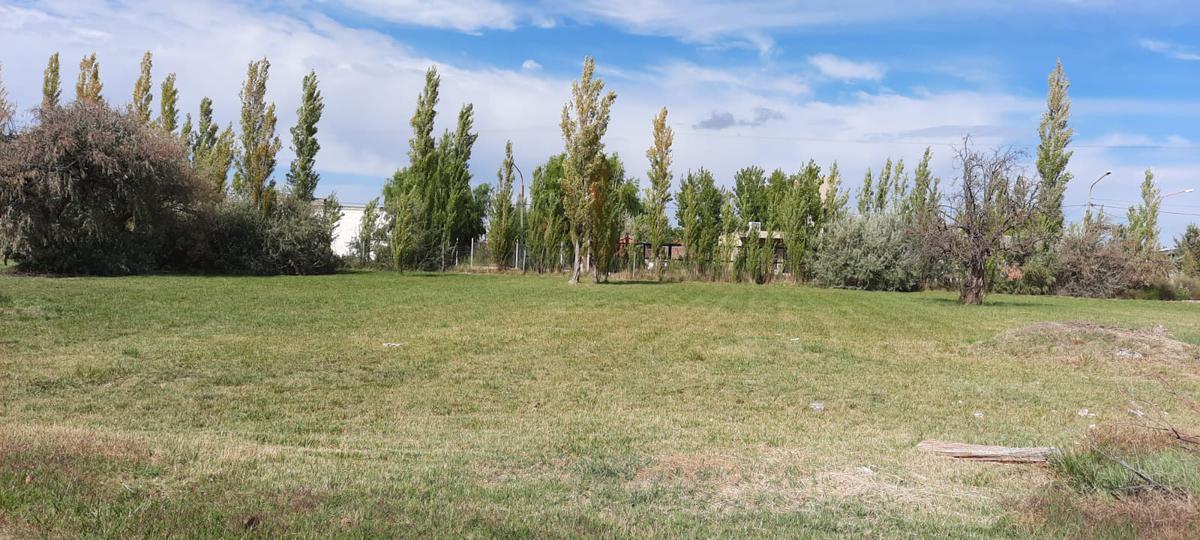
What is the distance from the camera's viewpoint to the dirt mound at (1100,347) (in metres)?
14.5

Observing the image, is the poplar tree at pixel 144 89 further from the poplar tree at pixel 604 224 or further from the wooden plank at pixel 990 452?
the wooden plank at pixel 990 452

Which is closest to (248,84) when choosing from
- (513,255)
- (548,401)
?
(513,255)

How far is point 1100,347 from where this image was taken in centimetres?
1565

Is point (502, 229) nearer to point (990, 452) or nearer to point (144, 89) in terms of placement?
point (144, 89)

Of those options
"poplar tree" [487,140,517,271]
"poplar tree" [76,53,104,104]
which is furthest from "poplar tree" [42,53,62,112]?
"poplar tree" [487,140,517,271]

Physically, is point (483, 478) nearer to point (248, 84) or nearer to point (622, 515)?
point (622, 515)

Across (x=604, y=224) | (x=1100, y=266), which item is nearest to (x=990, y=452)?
(x=604, y=224)

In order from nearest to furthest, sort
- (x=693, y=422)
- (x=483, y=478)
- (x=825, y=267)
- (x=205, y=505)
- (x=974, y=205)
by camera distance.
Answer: (x=205, y=505) → (x=483, y=478) → (x=693, y=422) → (x=974, y=205) → (x=825, y=267)

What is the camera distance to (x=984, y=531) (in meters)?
5.18

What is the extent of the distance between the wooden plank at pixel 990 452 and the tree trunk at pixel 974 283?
24.3 meters

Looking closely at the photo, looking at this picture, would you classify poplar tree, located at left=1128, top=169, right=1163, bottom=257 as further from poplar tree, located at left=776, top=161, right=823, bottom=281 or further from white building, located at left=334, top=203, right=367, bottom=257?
white building, located at left=334, top=203, right=367, bottom=257

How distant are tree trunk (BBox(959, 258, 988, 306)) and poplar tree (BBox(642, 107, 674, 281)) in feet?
52.1

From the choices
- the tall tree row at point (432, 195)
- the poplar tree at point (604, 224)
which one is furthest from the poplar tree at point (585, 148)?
the tall tree row at point (432, 195)

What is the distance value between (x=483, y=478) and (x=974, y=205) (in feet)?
88.1
